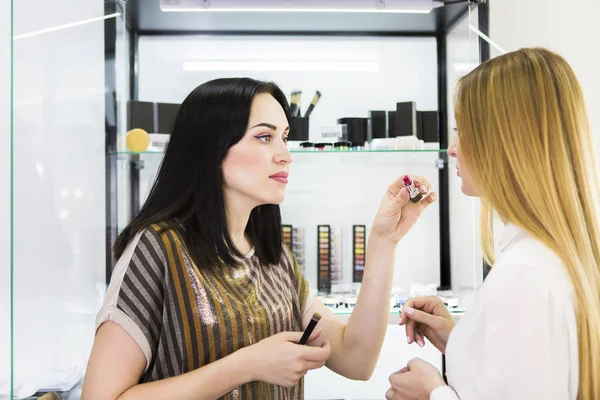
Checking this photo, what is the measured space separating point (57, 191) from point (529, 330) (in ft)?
3.38

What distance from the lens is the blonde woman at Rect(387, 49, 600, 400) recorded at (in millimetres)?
817

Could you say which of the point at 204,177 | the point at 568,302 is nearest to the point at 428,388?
the point at 568,302

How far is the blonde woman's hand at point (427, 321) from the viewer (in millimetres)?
1204

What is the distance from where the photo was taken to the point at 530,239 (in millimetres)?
882

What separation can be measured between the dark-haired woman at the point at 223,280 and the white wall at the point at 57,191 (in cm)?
26

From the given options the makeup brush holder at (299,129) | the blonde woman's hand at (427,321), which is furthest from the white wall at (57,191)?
the blonde woman's hand at (427,321)

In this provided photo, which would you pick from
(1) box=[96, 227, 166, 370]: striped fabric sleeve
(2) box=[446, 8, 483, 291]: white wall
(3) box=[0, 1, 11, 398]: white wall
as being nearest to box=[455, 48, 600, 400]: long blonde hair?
(1) box=[96, 227, 166, 370]: striped fabric sleeve

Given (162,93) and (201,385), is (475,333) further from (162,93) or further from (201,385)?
(162,93)

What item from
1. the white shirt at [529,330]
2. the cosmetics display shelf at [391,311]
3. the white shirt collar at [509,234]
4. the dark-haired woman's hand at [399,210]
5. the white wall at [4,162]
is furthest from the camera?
the cosmetics display shelf at [391,311]

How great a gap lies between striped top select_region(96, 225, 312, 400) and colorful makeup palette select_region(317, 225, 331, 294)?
559 millimetres

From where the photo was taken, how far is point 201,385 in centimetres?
102

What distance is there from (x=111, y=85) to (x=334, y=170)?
67cm

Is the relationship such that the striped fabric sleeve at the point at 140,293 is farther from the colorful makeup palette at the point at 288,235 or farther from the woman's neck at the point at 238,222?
the colorful makeup palette at the point at 288,235

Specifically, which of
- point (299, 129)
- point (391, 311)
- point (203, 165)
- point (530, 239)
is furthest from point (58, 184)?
point (530, 239)
